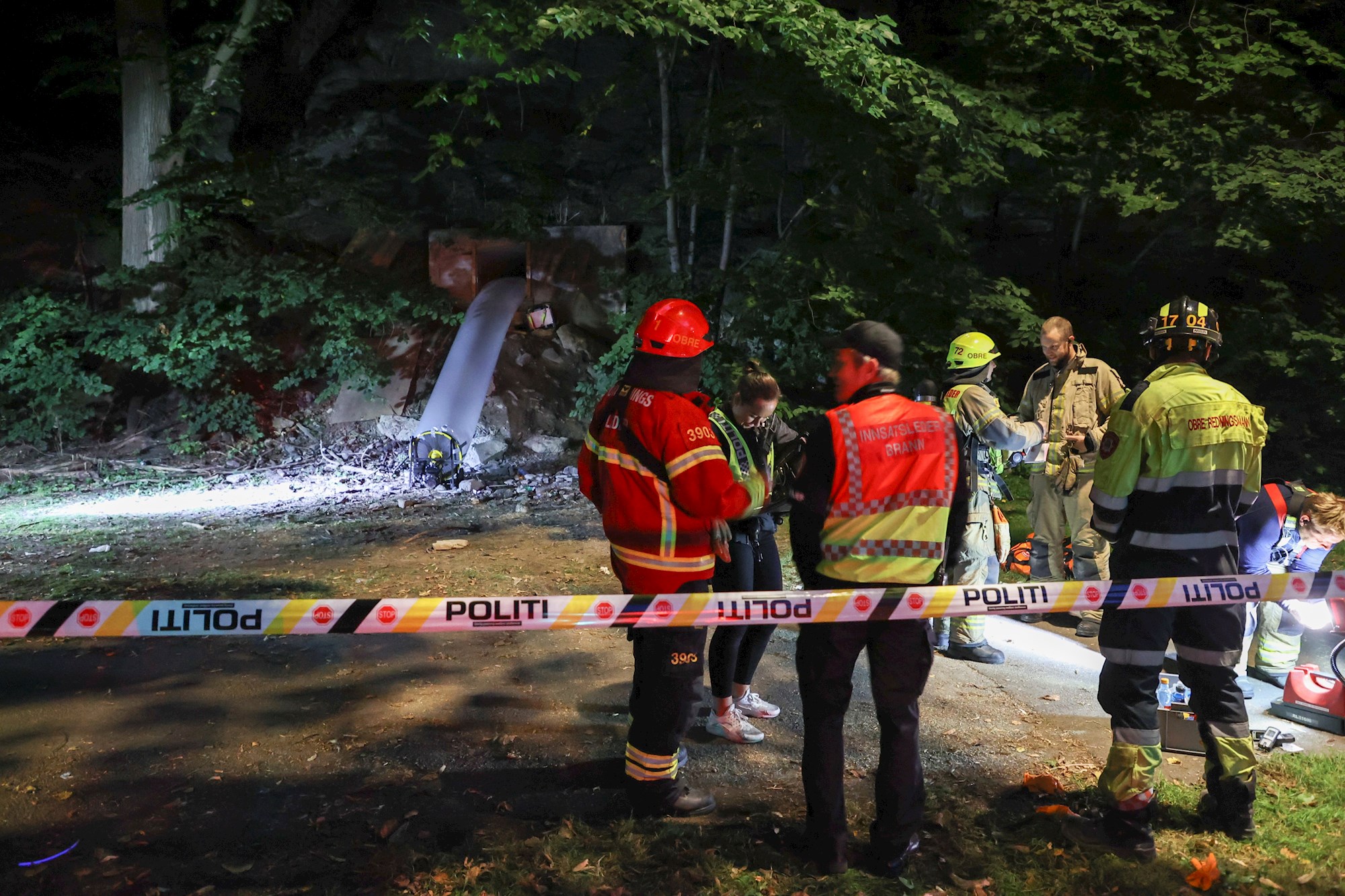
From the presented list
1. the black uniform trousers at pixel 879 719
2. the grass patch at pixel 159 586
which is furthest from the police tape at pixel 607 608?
the grass patch at pixel 159 586

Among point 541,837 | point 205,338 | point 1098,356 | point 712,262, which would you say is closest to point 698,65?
point 712,262

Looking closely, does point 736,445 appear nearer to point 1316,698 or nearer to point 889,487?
point 889,487

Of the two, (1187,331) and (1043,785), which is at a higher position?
(1187,331)

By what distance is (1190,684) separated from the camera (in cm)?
357

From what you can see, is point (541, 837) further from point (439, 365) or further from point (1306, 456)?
point (1306, 456)

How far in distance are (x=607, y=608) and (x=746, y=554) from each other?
1058 millimetres

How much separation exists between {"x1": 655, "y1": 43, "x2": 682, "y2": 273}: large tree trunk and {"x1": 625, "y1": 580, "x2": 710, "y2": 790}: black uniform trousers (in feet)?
30.7

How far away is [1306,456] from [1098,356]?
2.78 meters

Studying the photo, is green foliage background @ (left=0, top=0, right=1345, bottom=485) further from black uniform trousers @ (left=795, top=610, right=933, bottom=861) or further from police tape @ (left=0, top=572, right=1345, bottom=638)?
black uniform trousers @ (left=795, top=610, right=933, bottom=861)

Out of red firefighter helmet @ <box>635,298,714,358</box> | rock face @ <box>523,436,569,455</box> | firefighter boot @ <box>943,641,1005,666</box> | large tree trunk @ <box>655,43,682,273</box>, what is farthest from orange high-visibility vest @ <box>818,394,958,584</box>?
A: large tree trunk @ <box>655,43,682,273</box>

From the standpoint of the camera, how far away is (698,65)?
12953mm

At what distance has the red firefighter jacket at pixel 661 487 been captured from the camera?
321 cm

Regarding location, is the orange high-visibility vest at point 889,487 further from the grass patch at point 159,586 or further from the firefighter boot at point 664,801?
the grass patch at point 159,586

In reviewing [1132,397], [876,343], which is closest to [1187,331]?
[1132,397]
